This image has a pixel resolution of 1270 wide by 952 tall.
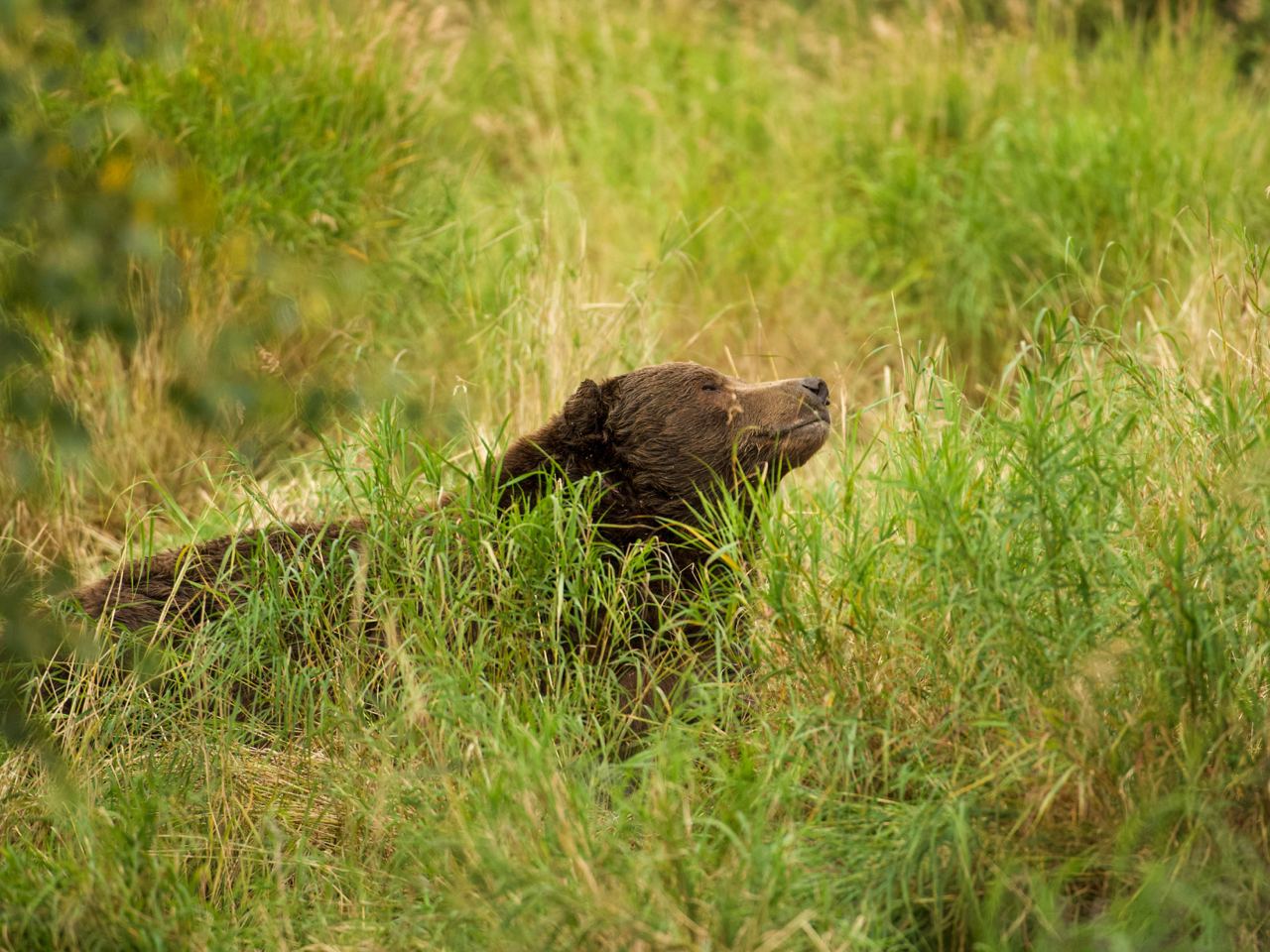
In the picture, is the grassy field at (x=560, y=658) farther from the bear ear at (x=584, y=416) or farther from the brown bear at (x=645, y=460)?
the bear ear at (x=584, y=416)

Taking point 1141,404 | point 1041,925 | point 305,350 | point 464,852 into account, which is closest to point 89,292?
point 464,852

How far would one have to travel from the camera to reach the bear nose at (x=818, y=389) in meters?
4.71

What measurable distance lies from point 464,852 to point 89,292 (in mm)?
1481

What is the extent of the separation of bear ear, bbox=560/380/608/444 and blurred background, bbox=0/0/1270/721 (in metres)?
0.52

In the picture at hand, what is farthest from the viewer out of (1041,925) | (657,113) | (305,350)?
(657,113)

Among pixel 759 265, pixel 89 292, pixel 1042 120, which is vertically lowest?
pixel 759 265

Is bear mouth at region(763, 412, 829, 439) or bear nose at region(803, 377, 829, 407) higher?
bear nose at region(803, 377, 829, 407)

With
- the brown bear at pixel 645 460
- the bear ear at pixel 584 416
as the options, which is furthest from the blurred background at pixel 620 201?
the bear ear at pixel 584 416

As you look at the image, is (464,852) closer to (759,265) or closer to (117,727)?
(117,727)

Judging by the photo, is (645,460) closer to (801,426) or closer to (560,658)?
(801,426)

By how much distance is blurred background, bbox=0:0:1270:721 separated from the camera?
19.1 ft

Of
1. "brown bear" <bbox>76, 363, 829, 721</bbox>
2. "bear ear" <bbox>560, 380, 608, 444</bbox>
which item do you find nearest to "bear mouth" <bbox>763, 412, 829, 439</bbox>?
"brown bear" <bbox>76, 363, 829, 721</bbox>

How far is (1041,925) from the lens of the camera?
279cm

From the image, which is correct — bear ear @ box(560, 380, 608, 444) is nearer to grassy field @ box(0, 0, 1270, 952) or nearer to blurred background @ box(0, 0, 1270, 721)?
grassy field @ box(0, 0, 1270, 952)
